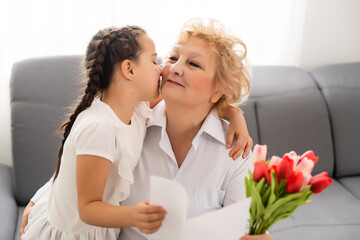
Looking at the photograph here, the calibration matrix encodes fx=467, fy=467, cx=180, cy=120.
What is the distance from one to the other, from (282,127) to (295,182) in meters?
1.46

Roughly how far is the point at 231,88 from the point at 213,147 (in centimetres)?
22

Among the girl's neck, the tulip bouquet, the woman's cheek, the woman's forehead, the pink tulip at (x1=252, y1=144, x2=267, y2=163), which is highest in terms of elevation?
the woman's forehead

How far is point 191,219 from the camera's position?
1080mm

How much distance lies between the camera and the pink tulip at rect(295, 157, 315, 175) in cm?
108

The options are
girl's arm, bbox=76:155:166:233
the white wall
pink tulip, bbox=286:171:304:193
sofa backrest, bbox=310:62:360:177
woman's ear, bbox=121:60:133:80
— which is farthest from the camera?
the white wall

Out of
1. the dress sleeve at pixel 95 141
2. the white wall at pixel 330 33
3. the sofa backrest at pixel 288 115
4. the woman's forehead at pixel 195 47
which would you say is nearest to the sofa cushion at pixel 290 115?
the sofa backrest at pixel 288 115

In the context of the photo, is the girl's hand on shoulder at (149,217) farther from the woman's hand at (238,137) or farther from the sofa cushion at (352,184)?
the sofa cushion at (352,184)

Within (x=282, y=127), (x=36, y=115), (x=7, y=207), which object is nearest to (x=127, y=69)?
(x=36, y=115)

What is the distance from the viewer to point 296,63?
2.95 m

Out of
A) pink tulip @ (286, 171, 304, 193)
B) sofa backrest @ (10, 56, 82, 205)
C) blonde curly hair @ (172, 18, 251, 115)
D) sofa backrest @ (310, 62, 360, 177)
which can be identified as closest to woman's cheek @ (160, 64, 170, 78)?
blonde curly hair @ (172, 18, 251, 115)

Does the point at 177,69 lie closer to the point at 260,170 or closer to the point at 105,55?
the point at 105,55

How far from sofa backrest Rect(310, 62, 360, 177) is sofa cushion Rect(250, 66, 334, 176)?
0.16 feet

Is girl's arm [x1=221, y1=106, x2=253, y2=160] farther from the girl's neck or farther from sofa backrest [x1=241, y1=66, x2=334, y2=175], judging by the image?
sofa backrest [x1=241, y1=66, x2=334, y2=175]

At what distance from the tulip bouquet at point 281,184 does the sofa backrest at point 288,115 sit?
1287 millimetres
